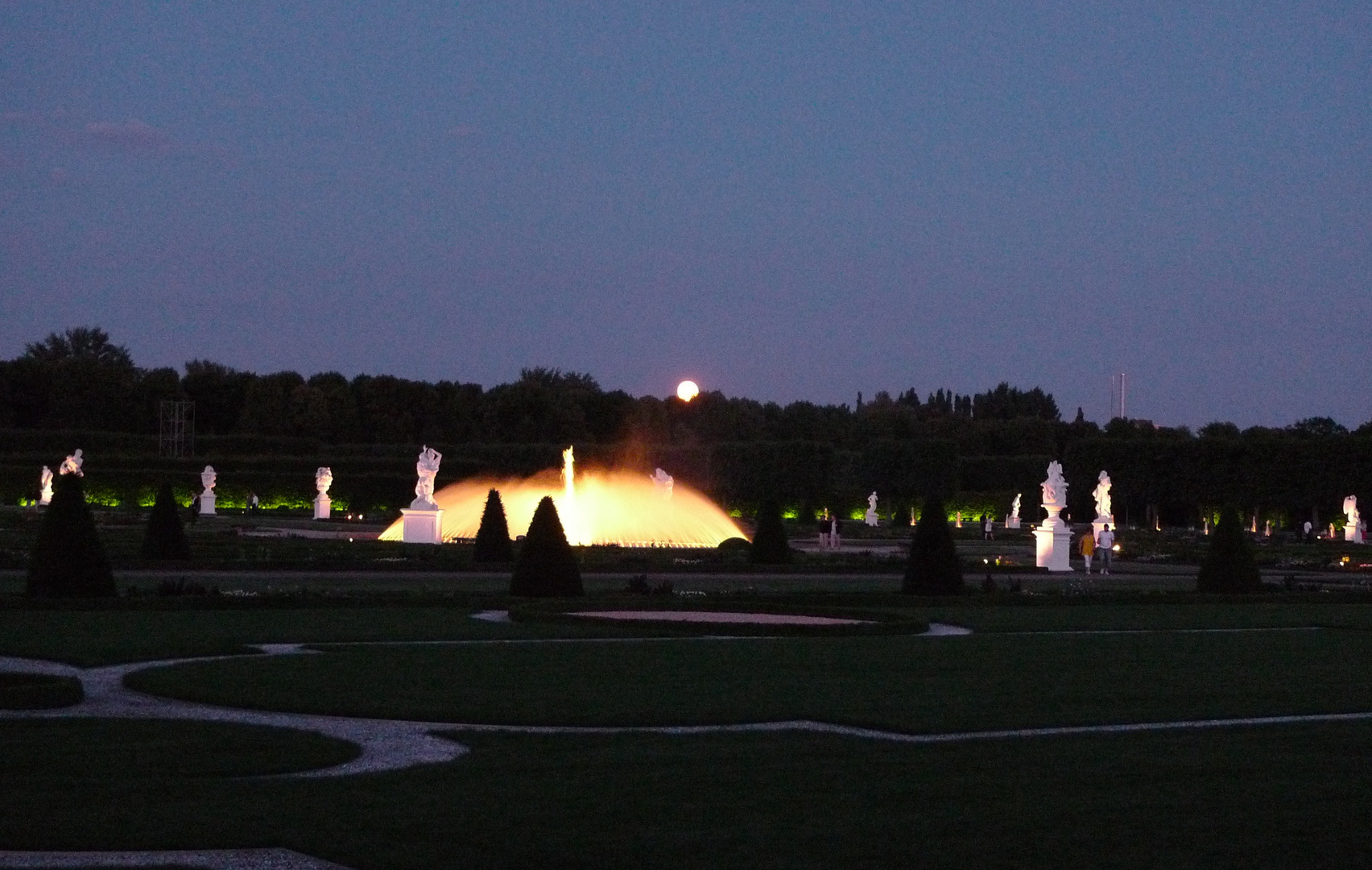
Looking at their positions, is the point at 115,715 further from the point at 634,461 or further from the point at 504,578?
the point at 634,461

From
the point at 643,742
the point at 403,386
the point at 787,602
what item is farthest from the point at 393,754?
the point at 403,386

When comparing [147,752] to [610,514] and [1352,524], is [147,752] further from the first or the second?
[1352,524]

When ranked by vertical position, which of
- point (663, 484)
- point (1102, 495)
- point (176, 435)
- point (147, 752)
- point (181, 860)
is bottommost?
point (181, 860)

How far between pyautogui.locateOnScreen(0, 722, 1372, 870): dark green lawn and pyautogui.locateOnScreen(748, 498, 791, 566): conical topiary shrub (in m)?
21.8

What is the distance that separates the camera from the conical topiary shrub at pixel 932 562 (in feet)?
83.5

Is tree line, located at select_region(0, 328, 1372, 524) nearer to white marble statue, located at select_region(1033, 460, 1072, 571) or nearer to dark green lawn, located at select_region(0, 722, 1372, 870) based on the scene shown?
white marble statue, located at select_region(1033, 460, 1072, 571)

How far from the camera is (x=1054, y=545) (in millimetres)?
35906

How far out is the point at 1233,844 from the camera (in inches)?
319

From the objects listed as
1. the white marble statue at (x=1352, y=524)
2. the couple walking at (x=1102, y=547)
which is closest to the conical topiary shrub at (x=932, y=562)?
the couple walking at (x=1102, y=547)

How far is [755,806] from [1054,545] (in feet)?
91.3

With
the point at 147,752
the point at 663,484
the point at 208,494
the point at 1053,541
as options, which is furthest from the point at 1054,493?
the point at 208,494

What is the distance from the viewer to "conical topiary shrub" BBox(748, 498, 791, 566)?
3297cm

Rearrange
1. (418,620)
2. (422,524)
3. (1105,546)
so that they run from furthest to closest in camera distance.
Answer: (422,524), (1105,546), (418,620)

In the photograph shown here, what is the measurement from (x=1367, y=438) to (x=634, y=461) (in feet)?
91.5
